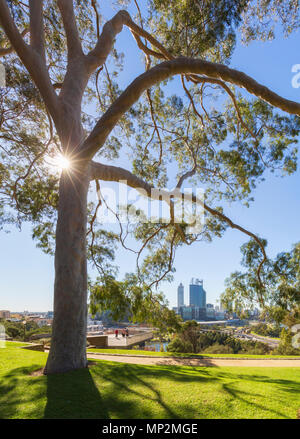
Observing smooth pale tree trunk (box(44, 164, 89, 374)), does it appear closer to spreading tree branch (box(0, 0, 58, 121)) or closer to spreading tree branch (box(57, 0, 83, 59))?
spreading tree branch (box(0, 0, 58, 121))

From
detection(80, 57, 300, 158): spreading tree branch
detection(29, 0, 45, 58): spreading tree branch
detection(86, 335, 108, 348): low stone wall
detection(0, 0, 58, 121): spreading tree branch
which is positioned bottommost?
detection(86, 335, 108, 348): low stone wall

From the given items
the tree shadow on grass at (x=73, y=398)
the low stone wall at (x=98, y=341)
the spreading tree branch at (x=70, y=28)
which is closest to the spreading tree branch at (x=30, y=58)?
the spreading tree branch at (x=70, y=28)

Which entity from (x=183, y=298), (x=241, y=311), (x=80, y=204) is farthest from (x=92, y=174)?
(x=183, y=298)

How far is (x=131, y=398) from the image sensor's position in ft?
10.3

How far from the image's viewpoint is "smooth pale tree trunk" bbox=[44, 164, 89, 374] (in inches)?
162

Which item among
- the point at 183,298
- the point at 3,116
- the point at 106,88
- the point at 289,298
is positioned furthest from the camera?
the point at 183,298

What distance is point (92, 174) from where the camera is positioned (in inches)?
214

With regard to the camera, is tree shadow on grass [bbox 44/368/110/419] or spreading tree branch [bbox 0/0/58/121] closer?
tree shadow on grass [bbox 44/368/110/419]

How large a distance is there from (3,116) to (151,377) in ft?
25.1

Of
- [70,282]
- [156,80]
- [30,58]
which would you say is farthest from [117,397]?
[30,58]

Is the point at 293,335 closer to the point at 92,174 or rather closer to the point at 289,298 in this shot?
the point at 289,298

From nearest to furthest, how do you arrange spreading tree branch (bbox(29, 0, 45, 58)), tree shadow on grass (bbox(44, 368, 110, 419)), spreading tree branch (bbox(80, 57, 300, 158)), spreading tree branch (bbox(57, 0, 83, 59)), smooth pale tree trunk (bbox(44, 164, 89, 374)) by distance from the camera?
tree shadow on grass (bbox(44, 368, 110, 419)) → spreading tree branch (bbox(80, 57, 300, 158)) → smooth pale tree trunk (bbox(44, 164, 89, 374)) → spreading tree branch (bbox(29, 0, 45, 58)) → spreading tree branch (bbox(57, 0, 83, 59))

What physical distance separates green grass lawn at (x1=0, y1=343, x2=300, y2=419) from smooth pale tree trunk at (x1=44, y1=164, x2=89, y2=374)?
288 millimetres

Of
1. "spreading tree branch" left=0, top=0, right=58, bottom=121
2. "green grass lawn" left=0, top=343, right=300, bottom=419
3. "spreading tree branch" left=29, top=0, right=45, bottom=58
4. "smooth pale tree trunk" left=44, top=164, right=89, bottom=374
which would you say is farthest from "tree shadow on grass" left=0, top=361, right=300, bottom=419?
"spreading tree branch" left=29, top=0, right=45, bottom=58
